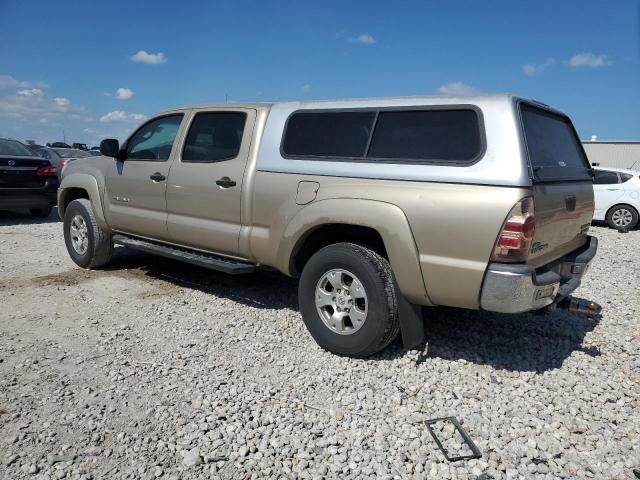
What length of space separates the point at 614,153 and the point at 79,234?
93.8 ft

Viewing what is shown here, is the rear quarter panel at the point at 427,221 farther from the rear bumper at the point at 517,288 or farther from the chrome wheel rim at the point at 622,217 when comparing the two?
the chrome wheel rim at the point at 622,217

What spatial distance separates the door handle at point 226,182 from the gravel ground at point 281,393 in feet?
3.97

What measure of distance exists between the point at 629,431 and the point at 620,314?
8.22ft

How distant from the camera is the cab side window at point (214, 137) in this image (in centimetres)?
449

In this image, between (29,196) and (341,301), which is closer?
(341,301)

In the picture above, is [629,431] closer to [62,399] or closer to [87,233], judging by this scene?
[62,399]

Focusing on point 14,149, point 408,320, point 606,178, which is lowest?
point 408,320

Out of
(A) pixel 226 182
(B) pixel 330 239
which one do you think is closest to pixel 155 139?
(A) pixel 226 182

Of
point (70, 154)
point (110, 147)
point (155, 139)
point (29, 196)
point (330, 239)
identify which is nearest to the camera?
point (330, 239)

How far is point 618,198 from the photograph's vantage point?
39.2 feet

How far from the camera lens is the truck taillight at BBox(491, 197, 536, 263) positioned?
2.93 meters

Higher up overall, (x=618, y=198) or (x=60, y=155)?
(x=60, y=155)

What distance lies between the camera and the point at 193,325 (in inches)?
171

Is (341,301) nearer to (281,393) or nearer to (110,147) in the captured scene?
(281,393)
